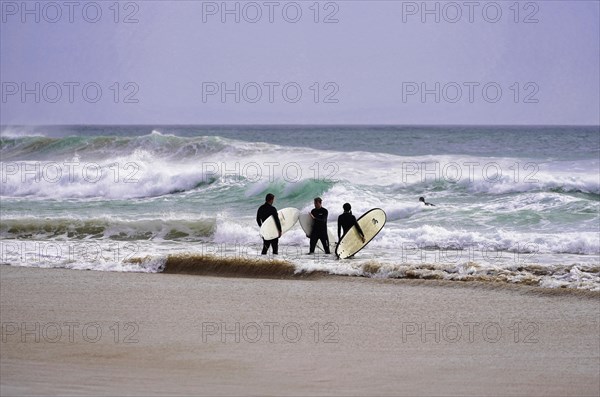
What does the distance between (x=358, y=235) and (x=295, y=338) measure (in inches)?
220

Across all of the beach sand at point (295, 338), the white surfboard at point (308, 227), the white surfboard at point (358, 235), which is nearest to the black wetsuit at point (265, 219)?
the white surfboard at point (308, 227)

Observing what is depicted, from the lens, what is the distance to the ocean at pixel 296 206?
11789 millimetres

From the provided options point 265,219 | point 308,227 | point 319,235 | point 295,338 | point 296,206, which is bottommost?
point 295,338

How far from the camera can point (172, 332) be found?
7.47 m

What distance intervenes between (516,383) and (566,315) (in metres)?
2.44

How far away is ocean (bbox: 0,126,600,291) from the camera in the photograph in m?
11.8

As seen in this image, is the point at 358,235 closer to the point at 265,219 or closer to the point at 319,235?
the point at 319,235

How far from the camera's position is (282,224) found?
13820mm

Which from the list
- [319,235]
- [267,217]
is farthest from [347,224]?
[267,217]

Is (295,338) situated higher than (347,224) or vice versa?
(347,224)

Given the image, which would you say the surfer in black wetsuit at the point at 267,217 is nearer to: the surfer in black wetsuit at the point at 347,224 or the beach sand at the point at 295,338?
the surfer in black wetsuit at the point at 347,224

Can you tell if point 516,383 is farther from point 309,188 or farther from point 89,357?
point 309,188

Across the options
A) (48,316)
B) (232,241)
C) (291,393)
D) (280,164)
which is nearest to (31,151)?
(280,164)

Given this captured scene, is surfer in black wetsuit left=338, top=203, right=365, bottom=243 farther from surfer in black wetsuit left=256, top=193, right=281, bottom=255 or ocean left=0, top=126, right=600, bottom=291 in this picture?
surfer in black wetsuit left=256, top=193, right=281, bottom=255
